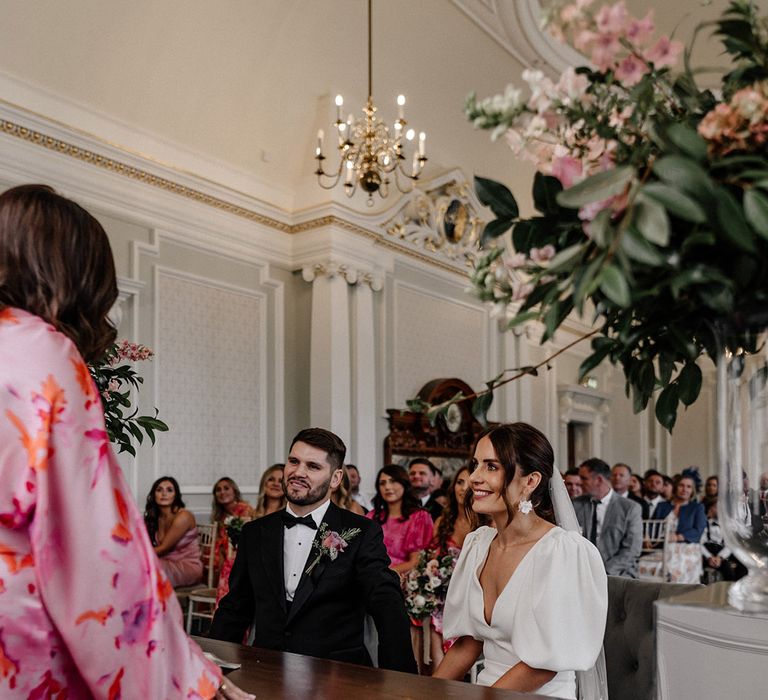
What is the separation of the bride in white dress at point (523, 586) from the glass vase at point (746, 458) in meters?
1.67

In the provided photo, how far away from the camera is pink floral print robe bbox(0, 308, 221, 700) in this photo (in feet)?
4.83

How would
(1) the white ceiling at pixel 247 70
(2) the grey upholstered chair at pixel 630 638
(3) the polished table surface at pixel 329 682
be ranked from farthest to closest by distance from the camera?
(1) the white ceiling at pixel 247 70, (2) the grey upholstered chair at pixel 630 638, (3) the polished table surface at pixel 329 682

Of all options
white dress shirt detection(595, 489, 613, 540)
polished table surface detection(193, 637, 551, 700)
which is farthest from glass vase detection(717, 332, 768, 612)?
white dress shirt detection(595, 489, 613, 540)

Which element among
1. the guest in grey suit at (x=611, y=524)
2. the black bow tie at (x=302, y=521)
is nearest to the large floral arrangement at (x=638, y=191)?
the black bow tie at (x=302, y=521)

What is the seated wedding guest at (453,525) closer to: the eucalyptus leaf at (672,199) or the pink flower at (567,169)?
the pink flower at (567,169)

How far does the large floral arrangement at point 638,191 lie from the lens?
42.3 inches

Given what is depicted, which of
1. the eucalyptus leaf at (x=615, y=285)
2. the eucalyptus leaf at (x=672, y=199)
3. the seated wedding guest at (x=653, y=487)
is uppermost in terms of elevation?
the eucalyptus leaf at (x=672, y=199)

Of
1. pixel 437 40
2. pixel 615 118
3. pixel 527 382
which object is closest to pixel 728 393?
pixel 615 118

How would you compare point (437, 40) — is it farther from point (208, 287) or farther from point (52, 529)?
point (52, 529)

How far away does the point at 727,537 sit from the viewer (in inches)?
50.4

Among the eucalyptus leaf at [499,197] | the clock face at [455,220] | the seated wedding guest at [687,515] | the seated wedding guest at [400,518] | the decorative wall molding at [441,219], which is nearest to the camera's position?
the eucalyptus leaf at [499,197]

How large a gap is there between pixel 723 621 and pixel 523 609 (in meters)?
1.81

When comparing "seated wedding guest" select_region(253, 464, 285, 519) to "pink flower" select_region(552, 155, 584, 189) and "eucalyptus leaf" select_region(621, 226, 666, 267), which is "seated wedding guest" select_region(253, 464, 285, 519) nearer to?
"pink flower" select_region(552, 155, 584, 189)

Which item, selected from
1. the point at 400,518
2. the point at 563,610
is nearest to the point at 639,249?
the point at 563,610
